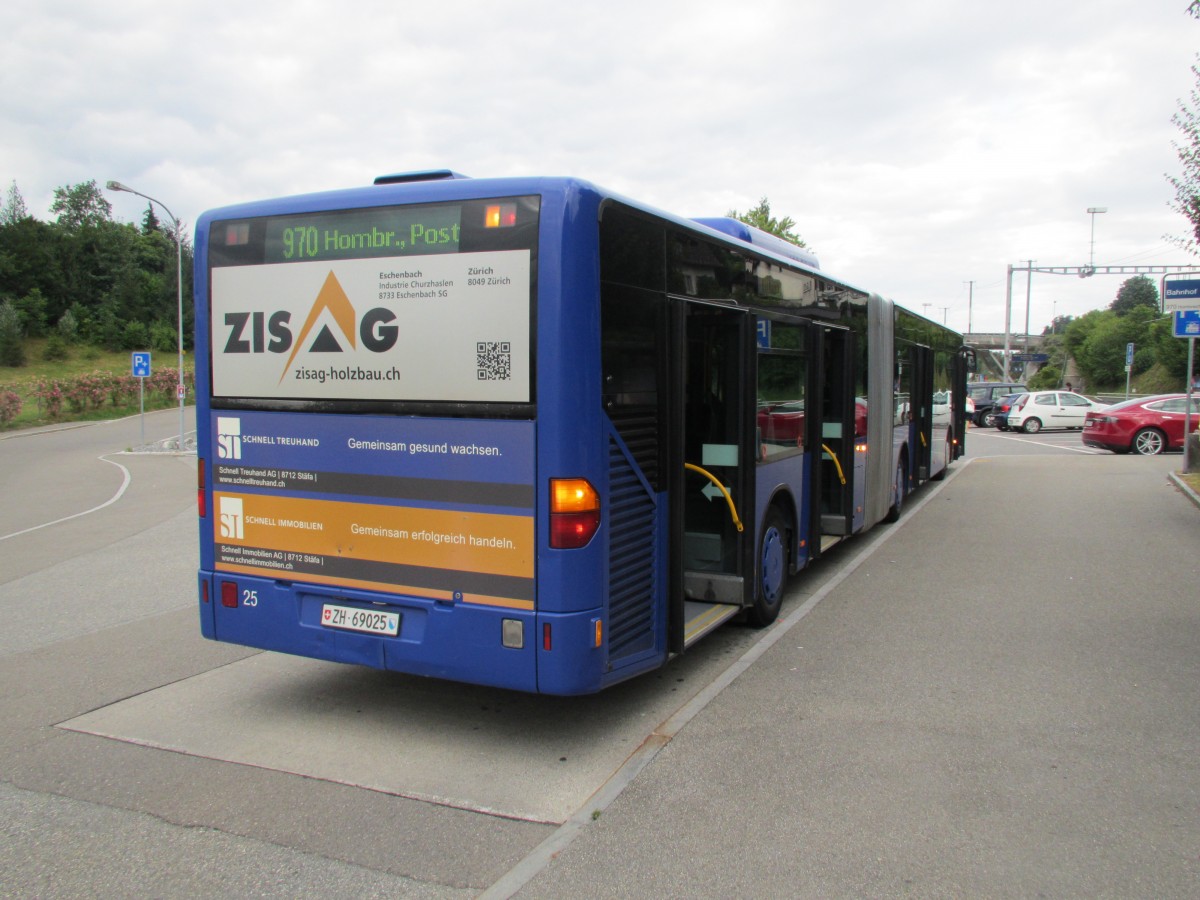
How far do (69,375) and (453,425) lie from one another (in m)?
67.9

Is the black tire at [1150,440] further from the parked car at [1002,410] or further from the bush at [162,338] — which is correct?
the bush at [162,338]

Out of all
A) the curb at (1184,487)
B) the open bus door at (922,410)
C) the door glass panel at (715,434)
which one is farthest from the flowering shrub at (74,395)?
the door glass panel at (715,434)

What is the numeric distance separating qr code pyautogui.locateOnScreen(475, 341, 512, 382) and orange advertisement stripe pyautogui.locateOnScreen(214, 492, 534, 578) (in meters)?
0.66

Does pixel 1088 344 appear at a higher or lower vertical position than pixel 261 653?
higher

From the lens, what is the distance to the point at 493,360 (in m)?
4.39

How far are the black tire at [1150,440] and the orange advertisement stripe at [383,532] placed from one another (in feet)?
74.3

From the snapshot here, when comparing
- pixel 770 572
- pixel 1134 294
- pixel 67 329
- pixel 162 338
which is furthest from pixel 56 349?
pixel 1134 294

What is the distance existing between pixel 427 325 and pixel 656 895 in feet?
8.94

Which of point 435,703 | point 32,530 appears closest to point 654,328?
point 435,703

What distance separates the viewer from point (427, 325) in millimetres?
4535

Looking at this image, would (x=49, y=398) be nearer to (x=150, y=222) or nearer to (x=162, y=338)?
(x=162, y=338)

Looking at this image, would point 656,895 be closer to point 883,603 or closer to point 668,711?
point 668,711

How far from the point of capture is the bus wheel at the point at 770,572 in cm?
667

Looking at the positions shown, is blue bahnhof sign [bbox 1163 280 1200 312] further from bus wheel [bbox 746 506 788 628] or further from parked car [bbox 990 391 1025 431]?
parked car [bbox 990 391 1025 431]
